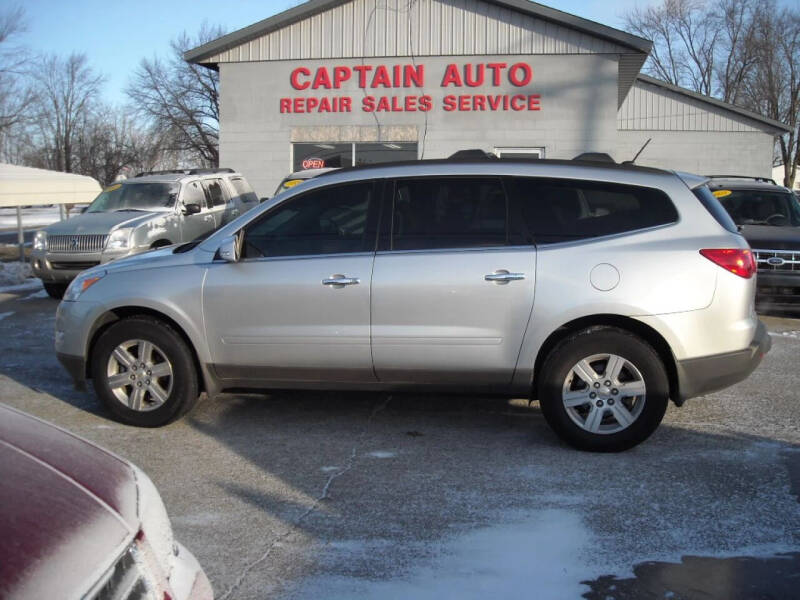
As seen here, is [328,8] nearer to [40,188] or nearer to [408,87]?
[408,87]

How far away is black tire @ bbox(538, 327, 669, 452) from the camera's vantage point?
5.14 meters

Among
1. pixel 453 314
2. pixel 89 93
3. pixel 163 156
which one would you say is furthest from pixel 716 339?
pixel 89 93

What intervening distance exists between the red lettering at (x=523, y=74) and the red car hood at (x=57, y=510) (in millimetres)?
16932

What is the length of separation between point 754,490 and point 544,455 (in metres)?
1.22

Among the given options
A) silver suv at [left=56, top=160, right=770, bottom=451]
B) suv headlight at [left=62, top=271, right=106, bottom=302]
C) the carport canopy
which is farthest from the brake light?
the carport canopy

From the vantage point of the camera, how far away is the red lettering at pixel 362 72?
18922 millimetres

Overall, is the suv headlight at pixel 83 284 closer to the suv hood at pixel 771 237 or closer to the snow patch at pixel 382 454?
the snow patch at pixel 382 454

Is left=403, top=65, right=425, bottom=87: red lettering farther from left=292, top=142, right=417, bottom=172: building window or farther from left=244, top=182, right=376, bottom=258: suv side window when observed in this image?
left=244, top=182, right=376, bottom=258: suv side window

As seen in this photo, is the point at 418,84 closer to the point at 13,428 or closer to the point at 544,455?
the point at 544,455

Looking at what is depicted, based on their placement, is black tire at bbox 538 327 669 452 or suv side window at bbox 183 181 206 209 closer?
black tire at bbox 538 327 669 452

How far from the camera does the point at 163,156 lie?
5119 cm

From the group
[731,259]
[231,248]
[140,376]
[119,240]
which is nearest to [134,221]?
[119,240]

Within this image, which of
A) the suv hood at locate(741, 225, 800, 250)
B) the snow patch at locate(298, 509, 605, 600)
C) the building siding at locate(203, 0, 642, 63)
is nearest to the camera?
the snow patch at locate(298, 509, 605, 600)

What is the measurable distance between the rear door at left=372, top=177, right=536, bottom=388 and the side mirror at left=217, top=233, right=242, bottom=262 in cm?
96
